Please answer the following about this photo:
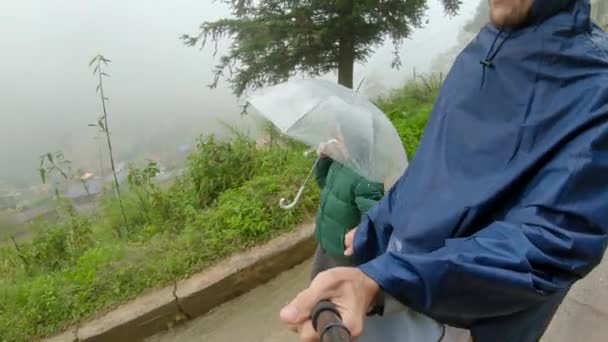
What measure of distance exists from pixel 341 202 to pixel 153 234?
1.85 m

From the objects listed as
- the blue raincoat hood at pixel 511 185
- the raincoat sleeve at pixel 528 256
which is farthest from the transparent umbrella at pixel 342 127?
the raincoat sleeve at pixel 528 256

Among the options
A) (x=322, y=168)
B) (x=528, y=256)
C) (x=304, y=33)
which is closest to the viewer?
(x=528, y=256)

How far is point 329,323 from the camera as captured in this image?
2.61 feet

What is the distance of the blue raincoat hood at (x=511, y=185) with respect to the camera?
90 cm

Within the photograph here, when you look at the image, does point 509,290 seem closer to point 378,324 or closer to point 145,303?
point 378,324

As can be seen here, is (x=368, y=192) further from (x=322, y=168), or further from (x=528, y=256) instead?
(x=528, y=256)

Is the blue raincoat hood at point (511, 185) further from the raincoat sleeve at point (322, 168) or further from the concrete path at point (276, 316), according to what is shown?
the concrete path at point (276, 316)

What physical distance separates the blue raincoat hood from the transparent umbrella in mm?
746

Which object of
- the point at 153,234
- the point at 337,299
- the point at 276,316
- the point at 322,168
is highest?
the point at 337,299

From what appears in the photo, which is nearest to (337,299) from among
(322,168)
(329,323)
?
(329,323)

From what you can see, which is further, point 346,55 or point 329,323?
point 346,55

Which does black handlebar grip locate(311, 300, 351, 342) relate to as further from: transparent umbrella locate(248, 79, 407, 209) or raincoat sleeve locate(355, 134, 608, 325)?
transparent umbrella locate(248, 79, 407, 209)

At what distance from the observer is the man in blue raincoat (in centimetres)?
89

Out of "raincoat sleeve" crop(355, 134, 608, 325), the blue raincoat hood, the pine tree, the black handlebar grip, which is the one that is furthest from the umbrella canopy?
the pine tree
